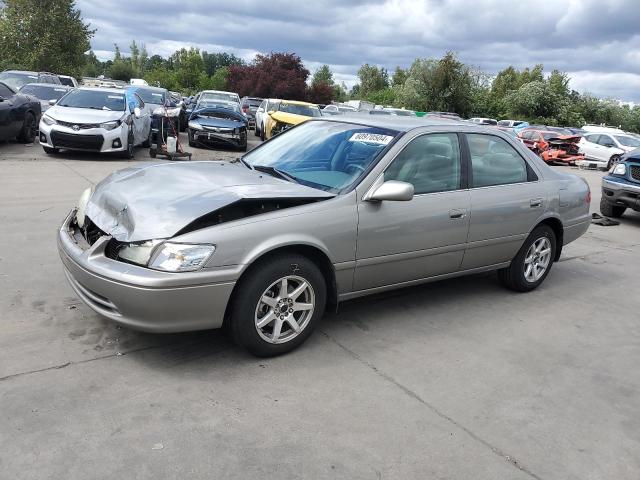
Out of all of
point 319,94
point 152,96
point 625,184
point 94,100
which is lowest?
point 625,184

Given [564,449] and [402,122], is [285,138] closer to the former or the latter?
[402,122]

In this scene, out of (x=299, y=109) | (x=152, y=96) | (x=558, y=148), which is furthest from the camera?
Result: (x=558, y=148)

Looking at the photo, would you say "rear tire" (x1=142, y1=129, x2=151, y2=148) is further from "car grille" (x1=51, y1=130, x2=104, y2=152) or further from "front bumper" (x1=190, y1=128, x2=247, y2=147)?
"car grille" (x1=51, y1=130, x2=104, y2=152)

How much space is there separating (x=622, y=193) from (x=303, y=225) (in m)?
8.15

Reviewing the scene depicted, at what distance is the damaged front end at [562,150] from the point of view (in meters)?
24.1

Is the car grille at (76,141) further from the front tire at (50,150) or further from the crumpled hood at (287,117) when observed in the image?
the crumpled hood at (287,117)

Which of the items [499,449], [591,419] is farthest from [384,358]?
[591,419]

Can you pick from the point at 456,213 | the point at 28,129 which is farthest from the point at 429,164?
the point at 28,129

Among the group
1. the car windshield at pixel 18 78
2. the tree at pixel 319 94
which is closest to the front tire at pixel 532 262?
the car windshield at pixel 18 78

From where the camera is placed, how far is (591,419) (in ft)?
11.2

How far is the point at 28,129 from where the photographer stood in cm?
1368

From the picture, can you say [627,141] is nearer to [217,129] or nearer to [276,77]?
[217,129]

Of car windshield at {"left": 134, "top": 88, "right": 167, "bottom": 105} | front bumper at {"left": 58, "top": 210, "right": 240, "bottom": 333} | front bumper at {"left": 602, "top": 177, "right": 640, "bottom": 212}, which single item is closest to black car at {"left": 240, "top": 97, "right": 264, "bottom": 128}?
car windshield at {"left": 134, "top": 88, "right": 167, "bottom": 105}

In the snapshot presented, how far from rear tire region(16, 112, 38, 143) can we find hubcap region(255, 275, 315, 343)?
475 inches
